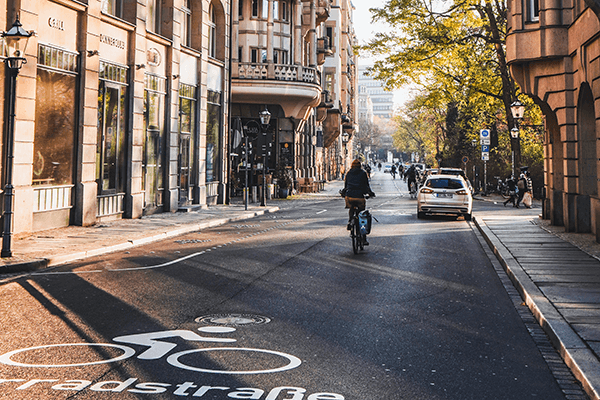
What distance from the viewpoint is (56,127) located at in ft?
56.1

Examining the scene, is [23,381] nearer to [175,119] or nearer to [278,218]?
[278,218]

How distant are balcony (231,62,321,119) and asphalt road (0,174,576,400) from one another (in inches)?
972

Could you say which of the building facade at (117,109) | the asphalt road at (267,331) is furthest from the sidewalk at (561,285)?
the building facade at (117,109)

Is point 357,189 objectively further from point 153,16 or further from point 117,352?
point 153,16

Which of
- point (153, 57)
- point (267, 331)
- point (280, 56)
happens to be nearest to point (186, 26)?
point (153, 57)

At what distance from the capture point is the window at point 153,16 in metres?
23.0

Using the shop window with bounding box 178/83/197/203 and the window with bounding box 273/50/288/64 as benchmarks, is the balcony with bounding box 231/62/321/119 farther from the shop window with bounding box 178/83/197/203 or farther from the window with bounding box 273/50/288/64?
the shop window with bounding box 178/83/197/203

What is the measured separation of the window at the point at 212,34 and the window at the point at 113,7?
810 centimetres

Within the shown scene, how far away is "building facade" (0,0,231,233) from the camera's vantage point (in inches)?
635

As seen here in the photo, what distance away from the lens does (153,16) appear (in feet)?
76.9

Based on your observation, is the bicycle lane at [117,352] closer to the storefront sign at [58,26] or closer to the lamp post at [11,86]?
the lamp post at [11,86]

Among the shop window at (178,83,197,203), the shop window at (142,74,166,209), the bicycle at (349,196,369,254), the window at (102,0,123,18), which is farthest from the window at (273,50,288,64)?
the bicycle at (349,196,369,254)

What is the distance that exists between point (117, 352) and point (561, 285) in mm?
6309

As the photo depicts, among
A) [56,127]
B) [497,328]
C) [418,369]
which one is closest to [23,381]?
[418,369]
